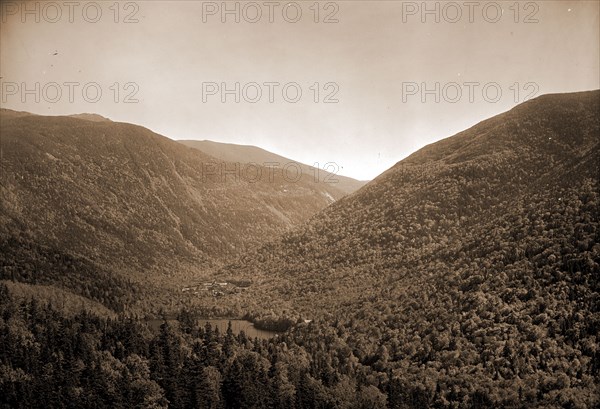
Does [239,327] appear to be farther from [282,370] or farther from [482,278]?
[482,278]

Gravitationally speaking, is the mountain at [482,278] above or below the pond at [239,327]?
above

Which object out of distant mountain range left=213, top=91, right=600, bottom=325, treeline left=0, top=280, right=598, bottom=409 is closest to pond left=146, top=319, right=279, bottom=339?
distant mountain range left=213, top=91, right=600, bottom=325

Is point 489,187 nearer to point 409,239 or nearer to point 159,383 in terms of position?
point 409,239

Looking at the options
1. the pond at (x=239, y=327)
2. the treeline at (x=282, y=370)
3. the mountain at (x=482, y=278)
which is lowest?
the pond at (x=239, y=327)

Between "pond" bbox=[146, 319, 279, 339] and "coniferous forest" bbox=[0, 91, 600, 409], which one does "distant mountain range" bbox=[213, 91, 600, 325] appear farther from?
"pond" bbox=[146, 319, 279, 339]

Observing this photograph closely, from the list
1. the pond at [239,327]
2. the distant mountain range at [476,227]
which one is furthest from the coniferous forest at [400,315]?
the pond at [239,327]

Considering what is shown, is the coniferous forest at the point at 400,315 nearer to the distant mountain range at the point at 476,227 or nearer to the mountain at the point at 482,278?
the mountain at the point at 482,278

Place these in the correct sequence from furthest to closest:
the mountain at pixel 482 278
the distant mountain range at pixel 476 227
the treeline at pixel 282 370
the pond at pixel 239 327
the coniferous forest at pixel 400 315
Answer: the pond at pixel 239 327 < the distant mountain range at pixel 476 227 < the mountain at pixel 482 278 < the coniferous forest at pixel 400 315 < the treeline at pixel 282 370

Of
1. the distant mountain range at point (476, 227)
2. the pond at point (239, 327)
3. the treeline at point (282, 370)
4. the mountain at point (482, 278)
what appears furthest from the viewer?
the pond at point (239, 327)

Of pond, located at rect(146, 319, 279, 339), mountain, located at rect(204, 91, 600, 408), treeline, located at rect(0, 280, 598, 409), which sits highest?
mountain, located at rect(204, 91, 600, 408)

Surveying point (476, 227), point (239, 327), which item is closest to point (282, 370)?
point (239, 327)
